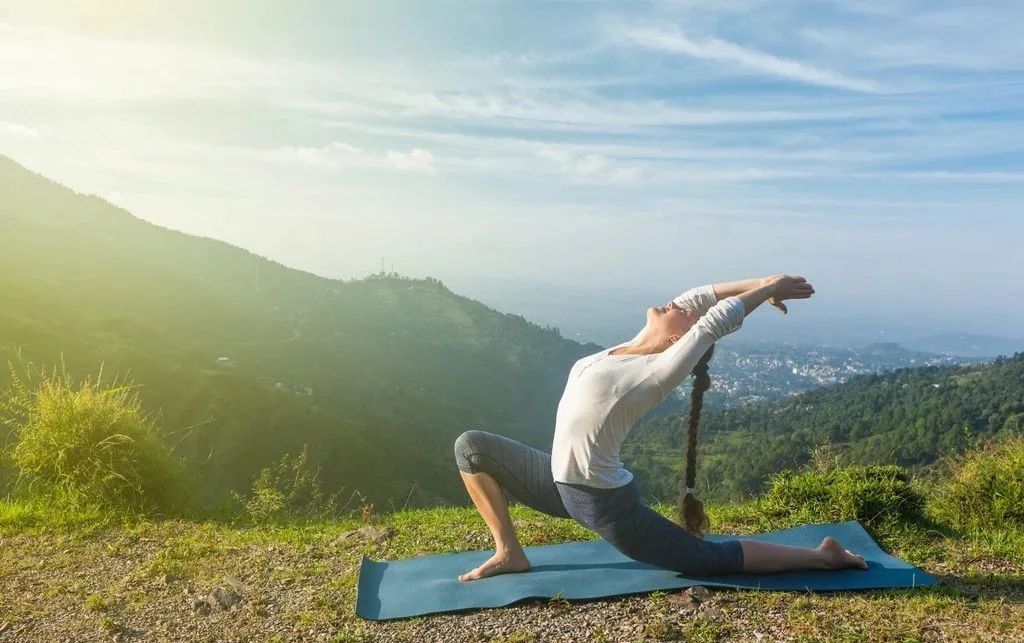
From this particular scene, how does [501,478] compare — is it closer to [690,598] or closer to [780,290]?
[690,598]

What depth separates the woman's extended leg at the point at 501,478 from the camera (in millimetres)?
3846

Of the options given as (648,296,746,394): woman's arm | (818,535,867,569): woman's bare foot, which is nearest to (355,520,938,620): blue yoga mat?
(818,535,867,569): woman's bare foot

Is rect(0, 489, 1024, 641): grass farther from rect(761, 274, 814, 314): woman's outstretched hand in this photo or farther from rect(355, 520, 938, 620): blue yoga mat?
rect(761, 274, 814, 314): woman's outstretched hand

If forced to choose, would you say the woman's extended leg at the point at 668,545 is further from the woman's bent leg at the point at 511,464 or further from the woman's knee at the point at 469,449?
the woman's knee at the point at 469,449

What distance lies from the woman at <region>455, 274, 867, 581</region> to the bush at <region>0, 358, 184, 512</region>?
2990 mm

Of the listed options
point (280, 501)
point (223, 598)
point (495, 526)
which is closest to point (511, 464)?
point (495, 526)

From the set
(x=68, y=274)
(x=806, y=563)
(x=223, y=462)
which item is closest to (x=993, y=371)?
(x=223, y=462)

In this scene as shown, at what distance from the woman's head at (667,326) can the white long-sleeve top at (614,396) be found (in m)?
0.11

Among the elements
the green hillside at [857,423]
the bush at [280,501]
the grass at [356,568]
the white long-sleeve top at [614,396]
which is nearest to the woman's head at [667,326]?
the white long-sleeve top at [614,396]

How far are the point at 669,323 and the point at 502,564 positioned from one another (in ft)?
5.14

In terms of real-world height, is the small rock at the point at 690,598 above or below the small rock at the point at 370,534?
above

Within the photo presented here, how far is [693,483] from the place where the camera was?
404cm

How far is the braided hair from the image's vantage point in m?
3.88

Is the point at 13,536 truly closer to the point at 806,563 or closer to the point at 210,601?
the point at 210,601
